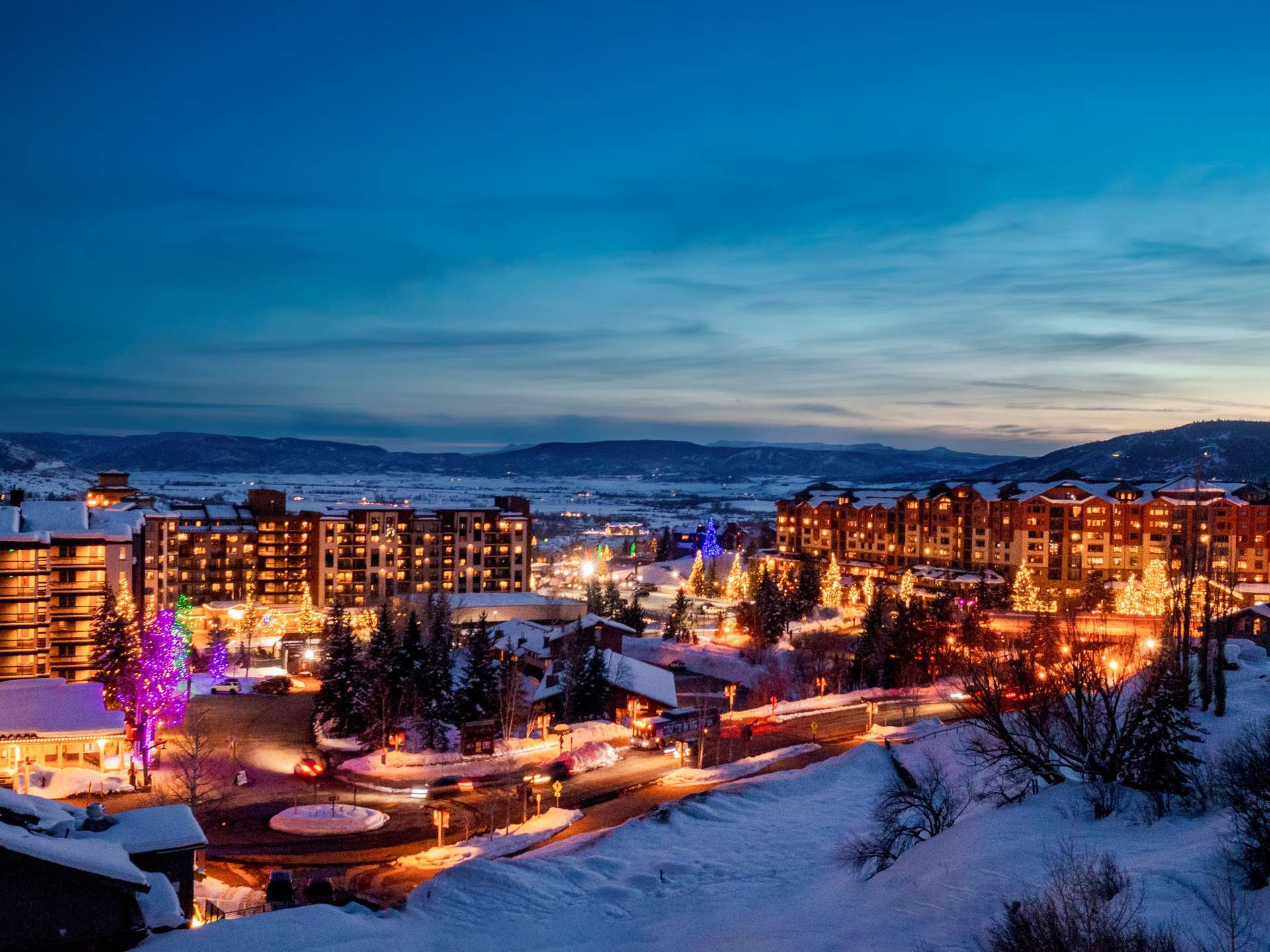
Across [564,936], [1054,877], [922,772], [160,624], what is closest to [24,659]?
[160,624]

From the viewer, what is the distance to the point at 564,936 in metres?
19.2

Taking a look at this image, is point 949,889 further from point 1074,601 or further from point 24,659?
point 1074,601

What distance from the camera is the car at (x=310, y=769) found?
3456cm

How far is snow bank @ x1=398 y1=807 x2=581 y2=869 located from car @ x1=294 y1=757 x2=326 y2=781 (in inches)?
336

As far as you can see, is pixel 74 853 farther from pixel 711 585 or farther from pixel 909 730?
pixel 711 585

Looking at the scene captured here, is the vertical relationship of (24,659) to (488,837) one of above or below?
above

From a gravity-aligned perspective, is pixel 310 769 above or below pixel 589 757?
above

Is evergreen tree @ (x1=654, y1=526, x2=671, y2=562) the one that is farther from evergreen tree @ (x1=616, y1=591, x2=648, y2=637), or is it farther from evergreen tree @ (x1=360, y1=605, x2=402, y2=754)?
evergreen tree @ (x1=360, y1=605, x2=402, y2=754)

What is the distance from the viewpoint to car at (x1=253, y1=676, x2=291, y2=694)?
49844 mm

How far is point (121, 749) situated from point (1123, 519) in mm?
75964

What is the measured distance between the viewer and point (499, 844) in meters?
27.8

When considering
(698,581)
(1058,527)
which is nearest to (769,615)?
(698,581)

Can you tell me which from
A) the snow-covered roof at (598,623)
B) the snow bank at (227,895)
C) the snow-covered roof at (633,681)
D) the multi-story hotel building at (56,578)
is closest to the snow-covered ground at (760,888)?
the snow bank at (227,895)

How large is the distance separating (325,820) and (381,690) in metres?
10.00
